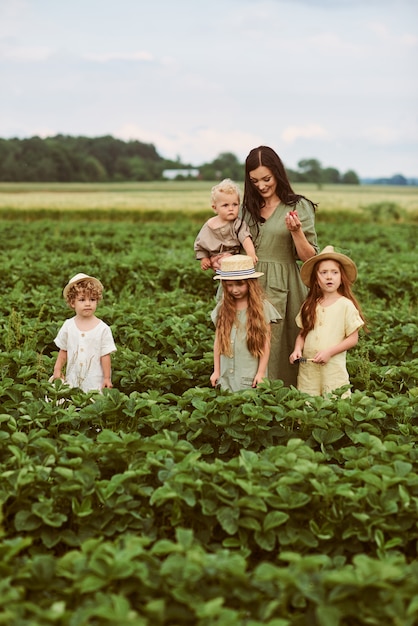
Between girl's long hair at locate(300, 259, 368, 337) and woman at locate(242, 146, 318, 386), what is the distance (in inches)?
5.8

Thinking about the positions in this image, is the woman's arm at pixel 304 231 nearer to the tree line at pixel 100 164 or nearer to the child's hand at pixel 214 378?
the child's hand at pixel 214 378

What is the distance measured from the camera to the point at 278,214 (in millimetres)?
5281

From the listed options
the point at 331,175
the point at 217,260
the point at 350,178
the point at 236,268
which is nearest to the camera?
the point at 236,268

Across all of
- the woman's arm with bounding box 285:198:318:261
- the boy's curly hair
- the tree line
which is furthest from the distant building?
the woman's arm with bounding box 285:198:318:261

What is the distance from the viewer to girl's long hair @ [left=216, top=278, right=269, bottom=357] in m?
5.03

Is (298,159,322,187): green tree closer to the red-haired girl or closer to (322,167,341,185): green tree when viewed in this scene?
(322,167,341,185): green tree

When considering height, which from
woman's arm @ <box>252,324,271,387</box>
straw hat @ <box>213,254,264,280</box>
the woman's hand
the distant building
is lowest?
woman's arm @ <box>252,324,271,387</box>

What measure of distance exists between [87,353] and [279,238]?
1.55 meters

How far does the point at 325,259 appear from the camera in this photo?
5195mm

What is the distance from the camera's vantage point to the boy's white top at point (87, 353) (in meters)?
5.43

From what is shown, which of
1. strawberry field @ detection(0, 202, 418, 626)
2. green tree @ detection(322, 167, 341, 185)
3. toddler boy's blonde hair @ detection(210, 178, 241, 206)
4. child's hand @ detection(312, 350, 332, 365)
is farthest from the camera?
green tree @ detection(322, 167, 341, 185)

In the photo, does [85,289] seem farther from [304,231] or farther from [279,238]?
[304,231]

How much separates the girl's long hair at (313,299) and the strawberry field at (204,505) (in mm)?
552

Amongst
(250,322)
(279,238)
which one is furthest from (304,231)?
(250,322)
